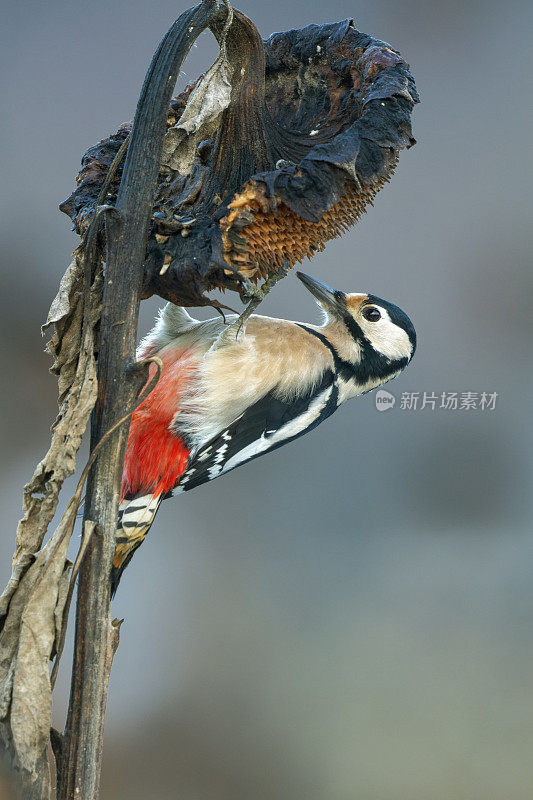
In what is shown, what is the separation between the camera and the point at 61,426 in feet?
1.57

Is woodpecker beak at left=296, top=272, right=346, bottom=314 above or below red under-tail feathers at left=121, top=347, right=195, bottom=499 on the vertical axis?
above

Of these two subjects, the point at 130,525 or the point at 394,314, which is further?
the point at 394,314

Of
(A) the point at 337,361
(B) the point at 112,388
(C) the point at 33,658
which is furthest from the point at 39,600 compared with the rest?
(A) the point at 337,361

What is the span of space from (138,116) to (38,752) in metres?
0.40

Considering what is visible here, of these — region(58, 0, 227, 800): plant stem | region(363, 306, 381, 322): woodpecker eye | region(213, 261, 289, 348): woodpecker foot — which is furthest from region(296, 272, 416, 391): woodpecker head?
region(58, 0, 227, 800): plant stem

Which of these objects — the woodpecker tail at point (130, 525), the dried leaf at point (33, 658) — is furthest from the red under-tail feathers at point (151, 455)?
the dried leaf at point (33, 658)

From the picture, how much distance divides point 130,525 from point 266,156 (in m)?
0.28

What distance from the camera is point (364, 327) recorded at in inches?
26.3

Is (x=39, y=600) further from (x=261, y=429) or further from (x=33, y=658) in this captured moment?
(x=261, y=429)

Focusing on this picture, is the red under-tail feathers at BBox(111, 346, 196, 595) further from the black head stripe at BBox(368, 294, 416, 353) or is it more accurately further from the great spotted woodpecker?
the black head stripe at BBox(368, 294, 416, 353)

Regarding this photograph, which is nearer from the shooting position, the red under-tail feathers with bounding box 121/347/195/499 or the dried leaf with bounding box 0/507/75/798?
the dried leaf with bounding box 0/507/75/798

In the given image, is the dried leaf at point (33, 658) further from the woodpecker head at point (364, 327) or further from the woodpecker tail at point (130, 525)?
the woodpecker head at point (364, 327)

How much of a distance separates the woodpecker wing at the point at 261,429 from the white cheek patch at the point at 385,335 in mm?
54

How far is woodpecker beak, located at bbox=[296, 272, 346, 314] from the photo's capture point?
66cm
